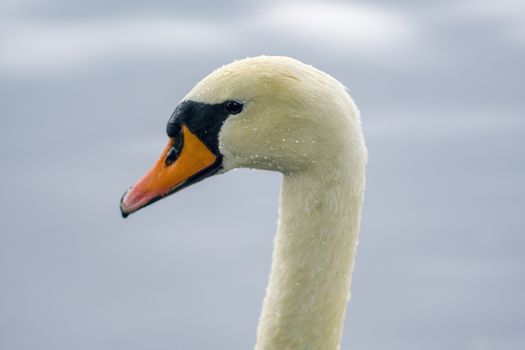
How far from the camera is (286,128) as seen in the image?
7.48 m

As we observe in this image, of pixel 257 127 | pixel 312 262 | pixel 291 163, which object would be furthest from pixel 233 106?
pixel 312 262

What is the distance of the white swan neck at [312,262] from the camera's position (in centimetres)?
750

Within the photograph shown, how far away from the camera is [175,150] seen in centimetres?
771

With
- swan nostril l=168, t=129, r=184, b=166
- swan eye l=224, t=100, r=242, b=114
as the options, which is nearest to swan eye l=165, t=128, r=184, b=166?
swan nostril l=168, t=129, r=184, b=166

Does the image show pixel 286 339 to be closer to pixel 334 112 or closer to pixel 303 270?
pixel 303 270

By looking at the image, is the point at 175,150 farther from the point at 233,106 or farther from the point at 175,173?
the point at 233,106

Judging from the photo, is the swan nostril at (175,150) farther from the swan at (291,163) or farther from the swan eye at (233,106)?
the swan eye at (233,106)

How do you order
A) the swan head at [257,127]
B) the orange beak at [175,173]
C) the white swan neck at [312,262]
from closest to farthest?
the swan head at [257,127] < the white swan neck at [312,262] < the orange beak at [175,173]

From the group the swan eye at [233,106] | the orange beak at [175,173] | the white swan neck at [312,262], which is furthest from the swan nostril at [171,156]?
the white swan neck at [312,262]

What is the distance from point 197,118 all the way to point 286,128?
0.37 m

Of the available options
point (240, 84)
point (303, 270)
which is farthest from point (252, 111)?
point (303, 270)

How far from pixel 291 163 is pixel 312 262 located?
1.33 ft

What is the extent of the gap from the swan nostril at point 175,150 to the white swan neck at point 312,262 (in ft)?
1.45

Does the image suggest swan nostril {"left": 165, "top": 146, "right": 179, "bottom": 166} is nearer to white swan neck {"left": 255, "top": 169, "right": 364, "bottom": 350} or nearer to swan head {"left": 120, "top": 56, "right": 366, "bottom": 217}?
swan head {"left": 120, "top": 56, "right": 366, "bottom": 217}
